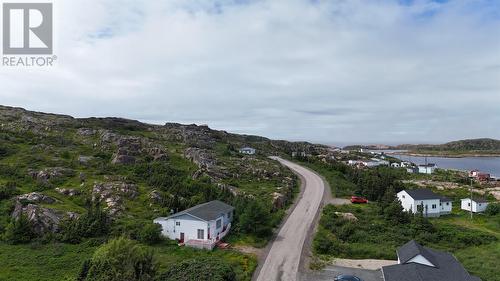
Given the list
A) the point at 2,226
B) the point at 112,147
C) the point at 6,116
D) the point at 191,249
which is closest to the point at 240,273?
the point at 191,249

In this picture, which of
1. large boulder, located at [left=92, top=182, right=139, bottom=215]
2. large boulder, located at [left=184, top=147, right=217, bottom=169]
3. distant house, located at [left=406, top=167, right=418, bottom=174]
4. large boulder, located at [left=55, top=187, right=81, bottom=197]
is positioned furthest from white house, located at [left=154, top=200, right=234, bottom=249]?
distant house, located at [left=406, top=167, right=418, bottom=174]

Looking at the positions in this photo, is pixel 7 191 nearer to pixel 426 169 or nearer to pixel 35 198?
pixel 35 198

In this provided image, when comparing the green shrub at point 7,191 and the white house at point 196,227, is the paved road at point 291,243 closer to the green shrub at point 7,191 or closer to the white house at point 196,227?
the white house at point 196,227

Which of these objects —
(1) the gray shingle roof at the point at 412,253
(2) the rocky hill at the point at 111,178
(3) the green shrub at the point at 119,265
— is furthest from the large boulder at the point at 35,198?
(1) the gray shingle roof at the point at 412,253

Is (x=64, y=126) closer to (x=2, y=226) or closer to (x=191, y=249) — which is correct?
(x=2, y=226)

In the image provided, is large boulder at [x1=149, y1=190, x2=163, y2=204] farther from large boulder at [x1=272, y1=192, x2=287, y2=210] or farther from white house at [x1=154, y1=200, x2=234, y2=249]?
large boulder at [x1=272, y1=192, x2=287, y2=210]
